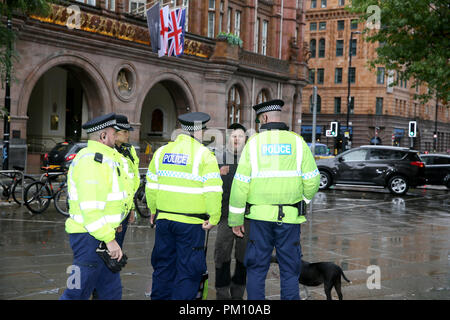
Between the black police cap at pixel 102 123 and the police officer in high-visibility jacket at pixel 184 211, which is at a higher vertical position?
the black police cap at pixel 102 123

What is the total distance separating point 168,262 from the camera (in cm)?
549

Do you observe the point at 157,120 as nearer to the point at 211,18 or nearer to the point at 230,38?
the point at 230,38

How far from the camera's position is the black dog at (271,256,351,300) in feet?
19.0

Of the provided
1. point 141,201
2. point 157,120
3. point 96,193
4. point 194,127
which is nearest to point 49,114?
point 157,120

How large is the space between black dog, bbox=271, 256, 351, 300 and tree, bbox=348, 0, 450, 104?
42.9 feet

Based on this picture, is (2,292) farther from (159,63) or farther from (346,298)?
(159,63)

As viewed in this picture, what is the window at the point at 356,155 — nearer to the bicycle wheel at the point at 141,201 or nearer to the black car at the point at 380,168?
the black car at the point at 380,168

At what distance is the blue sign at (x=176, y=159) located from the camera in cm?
541

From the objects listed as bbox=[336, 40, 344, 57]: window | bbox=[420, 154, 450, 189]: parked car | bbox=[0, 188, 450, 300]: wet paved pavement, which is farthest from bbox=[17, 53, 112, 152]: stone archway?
bbox=[336, 40, 344, 57]: window

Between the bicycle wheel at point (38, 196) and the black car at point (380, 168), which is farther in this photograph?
the black car at point (380, 168)

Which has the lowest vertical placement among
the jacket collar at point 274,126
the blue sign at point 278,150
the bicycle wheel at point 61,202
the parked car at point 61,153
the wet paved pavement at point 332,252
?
the wet paved pavement at point 332,252

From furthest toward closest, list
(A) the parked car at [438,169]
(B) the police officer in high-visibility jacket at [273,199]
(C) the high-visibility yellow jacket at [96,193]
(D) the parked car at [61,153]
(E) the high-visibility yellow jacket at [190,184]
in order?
1. (A) the parked car at [438,169]
2. (D) the parked car at [61,153]
3. (E) the high-visibility yellow jacket at [190,184]
4. (B) the police officer in high-visibility jacket at [273,199]
5. (C) the high-visibility yellow jacket at [96,193]

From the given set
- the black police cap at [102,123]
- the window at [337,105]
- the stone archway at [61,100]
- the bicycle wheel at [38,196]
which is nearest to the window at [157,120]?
the stone archway at [61,100]
